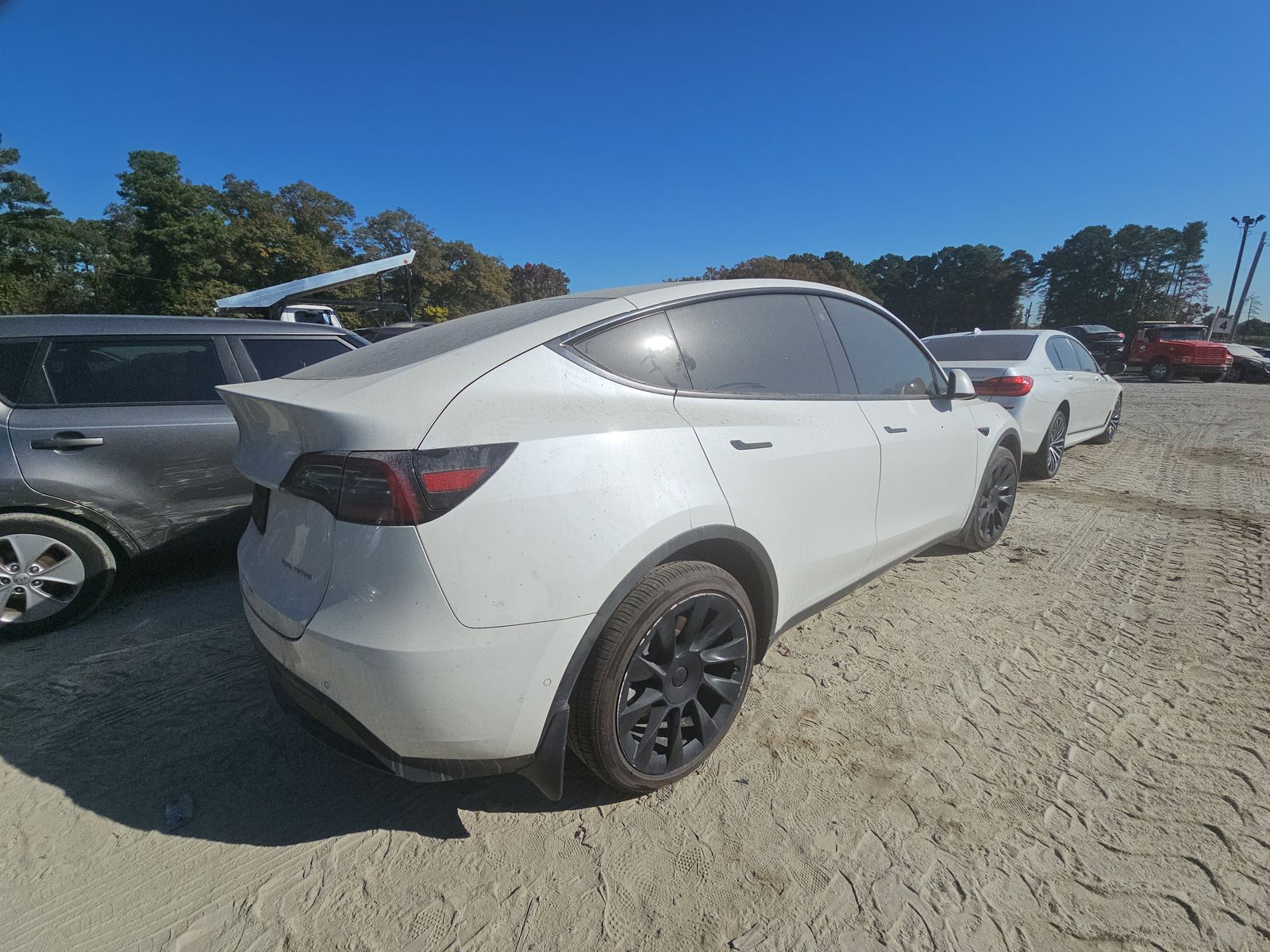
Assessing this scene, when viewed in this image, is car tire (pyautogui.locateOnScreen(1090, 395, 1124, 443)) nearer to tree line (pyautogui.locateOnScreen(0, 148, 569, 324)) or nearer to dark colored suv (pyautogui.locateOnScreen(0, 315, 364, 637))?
dark colored suv (pyautogui.locateOnScreen(0, 315, 364, 637))

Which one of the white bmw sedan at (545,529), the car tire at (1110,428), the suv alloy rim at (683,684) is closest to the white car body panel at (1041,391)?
the car tire at (1110,428)

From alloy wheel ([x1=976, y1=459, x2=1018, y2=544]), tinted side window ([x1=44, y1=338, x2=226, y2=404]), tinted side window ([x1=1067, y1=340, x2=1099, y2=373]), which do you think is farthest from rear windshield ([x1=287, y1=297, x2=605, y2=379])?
tinted side window ([x1=1067, y1=340, x2=1099, y2=373])

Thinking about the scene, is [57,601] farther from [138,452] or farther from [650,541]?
[650,541]

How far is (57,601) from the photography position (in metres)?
2.96

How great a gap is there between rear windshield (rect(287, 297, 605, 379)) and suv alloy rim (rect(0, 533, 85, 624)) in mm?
1992

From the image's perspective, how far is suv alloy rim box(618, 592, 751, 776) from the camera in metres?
1.81

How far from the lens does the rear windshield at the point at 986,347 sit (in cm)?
596

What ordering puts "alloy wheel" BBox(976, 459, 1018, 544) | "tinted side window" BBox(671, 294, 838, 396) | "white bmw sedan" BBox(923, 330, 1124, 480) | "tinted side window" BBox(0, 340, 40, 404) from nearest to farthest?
"tinted side window" BBox(671, 294, 838, 396) < "tinted side window" BBox(0, 340, 40, 404) < "alloy wheel" BBox(976, 459, 1018, 544) < "white bmw sedan" BBox(923, 330, 1124, 480)

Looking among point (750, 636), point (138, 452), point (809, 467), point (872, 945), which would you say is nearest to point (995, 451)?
point (809, 467)

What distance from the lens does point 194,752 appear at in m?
2.18

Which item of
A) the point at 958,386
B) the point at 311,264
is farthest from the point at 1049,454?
the point at 311,264

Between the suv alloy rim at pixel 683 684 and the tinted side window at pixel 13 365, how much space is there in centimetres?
343

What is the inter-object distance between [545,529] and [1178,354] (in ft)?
86.0

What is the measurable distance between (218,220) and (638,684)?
168 feet
